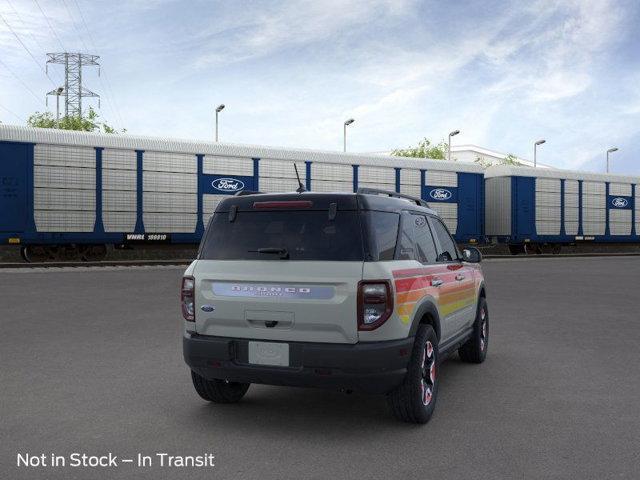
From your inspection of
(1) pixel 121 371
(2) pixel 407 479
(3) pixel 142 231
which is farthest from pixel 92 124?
(2) pixel 407 479

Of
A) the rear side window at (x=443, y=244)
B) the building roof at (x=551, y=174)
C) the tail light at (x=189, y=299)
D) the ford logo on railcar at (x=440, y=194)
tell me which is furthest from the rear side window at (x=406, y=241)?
the building roof at (x=551, y=174)

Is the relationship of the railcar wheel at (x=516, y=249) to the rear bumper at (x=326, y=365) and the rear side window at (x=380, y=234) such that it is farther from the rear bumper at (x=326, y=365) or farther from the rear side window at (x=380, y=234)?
the rear bumper at (x=326, y=365)

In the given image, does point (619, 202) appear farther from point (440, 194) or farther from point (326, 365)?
point (326, 365)

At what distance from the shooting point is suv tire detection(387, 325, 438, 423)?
15.4 ft

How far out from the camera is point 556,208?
31.8 m

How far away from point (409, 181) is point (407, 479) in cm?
2468

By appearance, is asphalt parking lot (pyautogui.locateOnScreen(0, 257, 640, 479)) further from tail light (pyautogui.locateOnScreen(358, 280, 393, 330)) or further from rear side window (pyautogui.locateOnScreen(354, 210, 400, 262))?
rear side window (pyautogui.locateOnScreen(354, 210, 400, 262))

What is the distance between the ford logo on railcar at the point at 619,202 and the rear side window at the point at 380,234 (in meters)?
33.3

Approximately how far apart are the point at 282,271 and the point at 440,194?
24802 millimetres

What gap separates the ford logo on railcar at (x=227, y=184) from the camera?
939 inches

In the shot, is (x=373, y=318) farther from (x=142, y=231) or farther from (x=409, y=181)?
(x=409, y=181)

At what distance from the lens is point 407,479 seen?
12.2 ft

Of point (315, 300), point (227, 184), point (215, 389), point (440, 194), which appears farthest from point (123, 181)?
point (315, 300)

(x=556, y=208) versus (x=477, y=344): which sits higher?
(x=556, y=208)
